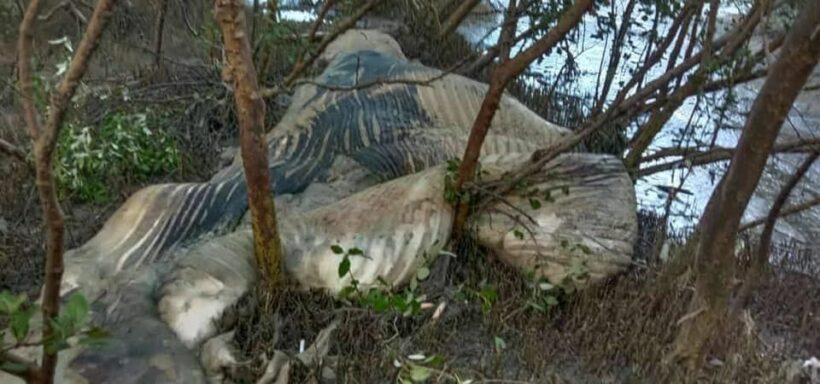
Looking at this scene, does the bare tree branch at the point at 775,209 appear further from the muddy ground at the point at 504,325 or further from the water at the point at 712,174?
the water at the point at 712,174

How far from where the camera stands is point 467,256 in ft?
9.53

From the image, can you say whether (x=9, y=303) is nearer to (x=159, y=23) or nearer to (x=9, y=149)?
(x=9, y=149)

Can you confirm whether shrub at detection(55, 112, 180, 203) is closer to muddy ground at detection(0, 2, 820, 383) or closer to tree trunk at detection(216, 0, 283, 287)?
muddy ground at detection(0, 2, 820, 383)

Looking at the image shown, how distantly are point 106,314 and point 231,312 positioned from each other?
0.30 m

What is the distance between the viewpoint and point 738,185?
2.01 meters

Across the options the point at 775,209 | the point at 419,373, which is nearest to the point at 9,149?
the point at 419,373

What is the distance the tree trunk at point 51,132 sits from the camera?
1520 mm

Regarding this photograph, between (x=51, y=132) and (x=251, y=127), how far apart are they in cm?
75

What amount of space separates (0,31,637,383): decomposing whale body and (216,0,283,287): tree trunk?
13 centimetres

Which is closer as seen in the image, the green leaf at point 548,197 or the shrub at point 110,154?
the green leaf at point 548,197

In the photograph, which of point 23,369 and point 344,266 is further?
point 344,266

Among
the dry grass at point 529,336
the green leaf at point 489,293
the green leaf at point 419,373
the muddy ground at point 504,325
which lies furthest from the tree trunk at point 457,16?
the green leaf at point 419,373

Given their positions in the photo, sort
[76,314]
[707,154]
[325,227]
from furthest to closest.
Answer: [707,154] < [325,227] < [76,314]

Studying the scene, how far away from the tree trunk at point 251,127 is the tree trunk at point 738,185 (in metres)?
1.05
